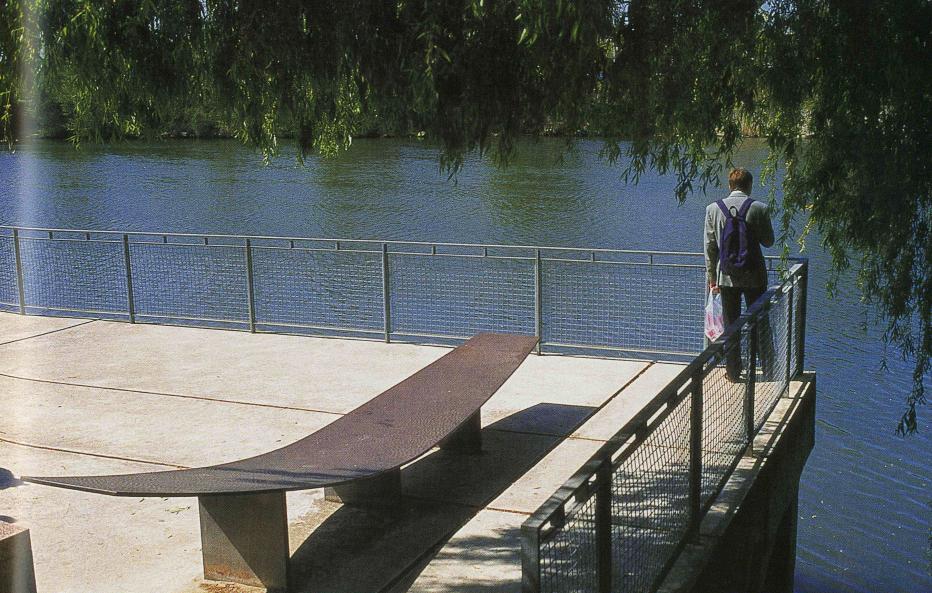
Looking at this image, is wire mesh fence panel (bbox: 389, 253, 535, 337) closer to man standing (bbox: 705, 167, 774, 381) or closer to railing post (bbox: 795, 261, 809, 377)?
man standing (bbox: 705, 167, 774, 381)

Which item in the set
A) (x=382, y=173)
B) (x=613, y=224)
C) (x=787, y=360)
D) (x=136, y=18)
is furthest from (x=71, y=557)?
(x=382, y=173)

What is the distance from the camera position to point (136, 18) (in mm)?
4555

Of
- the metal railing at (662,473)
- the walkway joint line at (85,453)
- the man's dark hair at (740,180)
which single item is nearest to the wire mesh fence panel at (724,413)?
the metal railing at (662,473)

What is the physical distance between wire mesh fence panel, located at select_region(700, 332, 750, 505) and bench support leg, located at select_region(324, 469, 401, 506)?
1853 millimetres

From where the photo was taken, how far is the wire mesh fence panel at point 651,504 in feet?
14.7

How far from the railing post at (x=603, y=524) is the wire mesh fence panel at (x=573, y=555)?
17 millimetres

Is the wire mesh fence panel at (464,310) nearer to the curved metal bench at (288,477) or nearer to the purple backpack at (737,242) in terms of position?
the purple backpack at (737,242)

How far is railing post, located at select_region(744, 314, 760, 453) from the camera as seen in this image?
6.57 meters

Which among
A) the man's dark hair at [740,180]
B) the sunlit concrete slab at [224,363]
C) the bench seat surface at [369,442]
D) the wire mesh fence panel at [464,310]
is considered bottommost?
the wire mesh fence panel at [464,310]

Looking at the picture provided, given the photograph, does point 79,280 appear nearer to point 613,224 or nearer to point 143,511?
point 143,511

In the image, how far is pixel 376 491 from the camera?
6500 millimetres

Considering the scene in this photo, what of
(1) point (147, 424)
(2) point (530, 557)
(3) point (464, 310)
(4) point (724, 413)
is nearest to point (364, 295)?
(3) point (464, 310)

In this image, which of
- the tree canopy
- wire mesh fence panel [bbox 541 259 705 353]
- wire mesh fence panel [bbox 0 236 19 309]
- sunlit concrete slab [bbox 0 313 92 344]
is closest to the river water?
the tree canopy

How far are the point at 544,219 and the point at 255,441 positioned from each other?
63.9 ft
